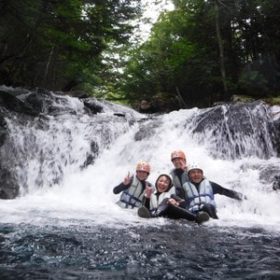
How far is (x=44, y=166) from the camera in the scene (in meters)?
9.55

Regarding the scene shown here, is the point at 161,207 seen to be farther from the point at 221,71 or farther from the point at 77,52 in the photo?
the point at 77,52

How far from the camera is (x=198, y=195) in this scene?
6.10 metres

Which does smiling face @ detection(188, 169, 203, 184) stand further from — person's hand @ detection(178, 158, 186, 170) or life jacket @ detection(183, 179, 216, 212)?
person's hand @ detection(178, 158, 186, 170)

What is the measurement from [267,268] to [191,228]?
1.81 m

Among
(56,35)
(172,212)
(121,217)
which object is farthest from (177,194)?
(56,35)

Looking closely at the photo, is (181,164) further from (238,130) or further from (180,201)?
(238,130)

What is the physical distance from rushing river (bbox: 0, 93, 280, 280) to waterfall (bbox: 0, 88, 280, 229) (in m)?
→ 0.03

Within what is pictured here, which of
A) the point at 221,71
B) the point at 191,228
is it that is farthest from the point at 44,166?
the point at 221,71

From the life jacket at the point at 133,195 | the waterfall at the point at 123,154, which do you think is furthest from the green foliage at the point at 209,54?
the life jacket at the point at 133,195

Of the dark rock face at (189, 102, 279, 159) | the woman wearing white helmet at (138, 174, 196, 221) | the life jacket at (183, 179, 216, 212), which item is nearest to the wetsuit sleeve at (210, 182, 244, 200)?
the life jacket at (183, 179, 216, 212)

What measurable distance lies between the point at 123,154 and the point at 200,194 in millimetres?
4161

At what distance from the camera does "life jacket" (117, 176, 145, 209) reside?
6.70 meters

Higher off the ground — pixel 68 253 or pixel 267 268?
pixel 68 253

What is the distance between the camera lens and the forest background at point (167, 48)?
48.4ft
